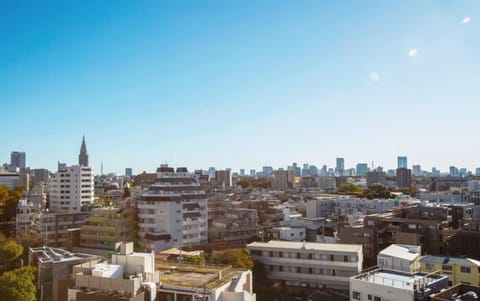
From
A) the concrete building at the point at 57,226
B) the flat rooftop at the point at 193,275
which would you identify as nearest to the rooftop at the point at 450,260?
the flat rooftop at the point at 193,275

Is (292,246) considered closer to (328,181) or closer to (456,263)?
(456,263)

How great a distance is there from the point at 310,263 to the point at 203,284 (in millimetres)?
10904

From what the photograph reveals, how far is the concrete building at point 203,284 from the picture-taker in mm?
13116

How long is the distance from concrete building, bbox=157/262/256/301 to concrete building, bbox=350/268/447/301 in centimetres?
445

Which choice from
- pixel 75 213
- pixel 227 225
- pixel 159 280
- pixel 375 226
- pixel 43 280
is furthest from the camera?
pixel 75 213

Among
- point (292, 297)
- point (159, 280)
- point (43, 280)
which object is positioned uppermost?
point (159, 280)

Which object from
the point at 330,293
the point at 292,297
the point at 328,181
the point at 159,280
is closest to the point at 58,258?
the point at 159,280

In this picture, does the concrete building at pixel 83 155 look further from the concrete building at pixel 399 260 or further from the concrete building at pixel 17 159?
the concrete building at pixel 399 260

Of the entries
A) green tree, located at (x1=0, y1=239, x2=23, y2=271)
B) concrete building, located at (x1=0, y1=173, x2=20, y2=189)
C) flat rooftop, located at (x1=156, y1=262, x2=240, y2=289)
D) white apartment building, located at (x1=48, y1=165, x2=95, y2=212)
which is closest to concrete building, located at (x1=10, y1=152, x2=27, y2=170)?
concrete building, located at (x1=0, y1=173, x2=20, y2=189)

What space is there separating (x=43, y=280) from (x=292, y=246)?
42.4ft

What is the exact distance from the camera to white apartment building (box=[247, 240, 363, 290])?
22.2m

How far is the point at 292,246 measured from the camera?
2395 centimetres

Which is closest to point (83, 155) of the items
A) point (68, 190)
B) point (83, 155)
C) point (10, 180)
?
point (83, 155)

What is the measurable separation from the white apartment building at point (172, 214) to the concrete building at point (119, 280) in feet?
46.4
